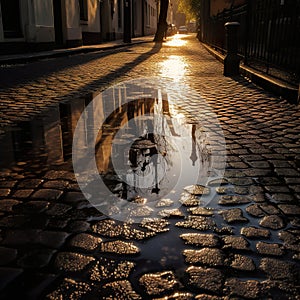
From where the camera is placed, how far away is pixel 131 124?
4.27m

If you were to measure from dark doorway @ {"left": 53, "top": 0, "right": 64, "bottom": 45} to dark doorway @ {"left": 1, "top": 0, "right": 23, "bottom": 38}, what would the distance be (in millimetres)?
3369

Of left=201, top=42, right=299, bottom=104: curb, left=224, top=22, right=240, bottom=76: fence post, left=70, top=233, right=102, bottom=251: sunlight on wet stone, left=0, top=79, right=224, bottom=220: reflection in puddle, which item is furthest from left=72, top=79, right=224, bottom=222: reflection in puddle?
left=224, top=22, right=240, bottom=76: fence post

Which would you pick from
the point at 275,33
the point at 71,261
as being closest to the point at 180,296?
the point at 71,261

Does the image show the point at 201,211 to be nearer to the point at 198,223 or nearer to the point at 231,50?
the point at 198,223

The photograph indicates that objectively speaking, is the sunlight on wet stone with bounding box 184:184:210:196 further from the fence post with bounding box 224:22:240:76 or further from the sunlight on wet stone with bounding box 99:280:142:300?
the fence post with bounding box 224:22:240:76

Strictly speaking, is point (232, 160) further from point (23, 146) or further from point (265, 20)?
point (265, 20)

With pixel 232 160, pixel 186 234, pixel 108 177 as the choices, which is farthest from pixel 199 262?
pixel 232 160

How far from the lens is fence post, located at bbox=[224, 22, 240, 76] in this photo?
8516 mm

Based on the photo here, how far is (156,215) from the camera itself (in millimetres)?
2168

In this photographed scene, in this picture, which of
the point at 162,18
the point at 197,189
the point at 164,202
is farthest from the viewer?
the point at 162,18

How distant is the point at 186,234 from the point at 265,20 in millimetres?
6529

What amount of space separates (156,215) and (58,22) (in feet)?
53.6

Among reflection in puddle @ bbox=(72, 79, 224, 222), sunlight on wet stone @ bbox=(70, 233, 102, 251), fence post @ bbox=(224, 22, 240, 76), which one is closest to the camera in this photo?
sunlight on wet stone @ bbox=(70, 233, 102, 251)

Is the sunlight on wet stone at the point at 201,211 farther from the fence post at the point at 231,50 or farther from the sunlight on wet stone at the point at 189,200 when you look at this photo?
the fence post at the point at 231,50
